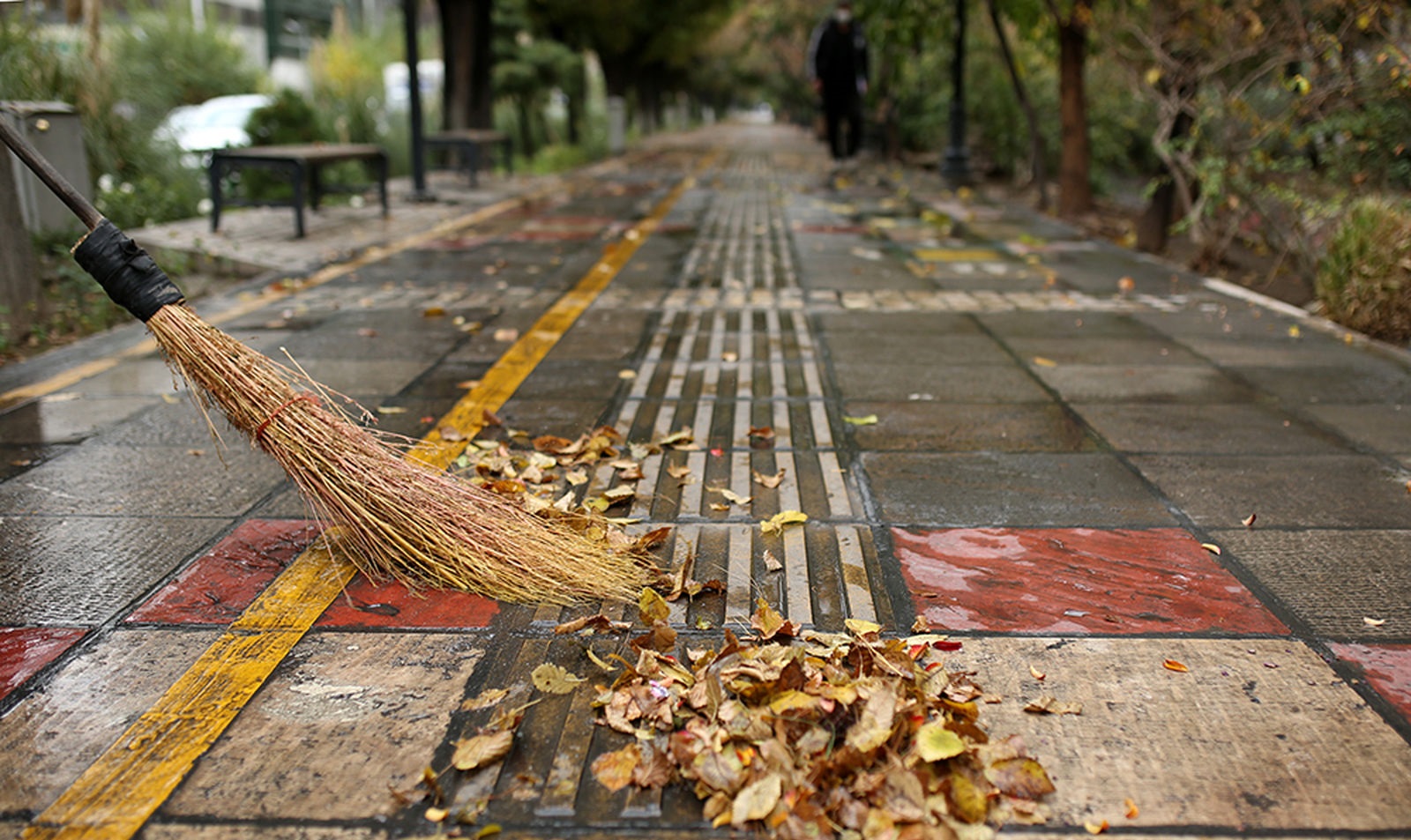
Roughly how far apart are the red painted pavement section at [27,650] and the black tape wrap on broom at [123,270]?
0.94 metres

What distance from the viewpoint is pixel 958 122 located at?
52.3 ft

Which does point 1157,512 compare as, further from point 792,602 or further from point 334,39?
point 334,39

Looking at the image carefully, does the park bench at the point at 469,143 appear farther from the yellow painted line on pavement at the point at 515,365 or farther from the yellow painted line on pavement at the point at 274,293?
the yellow painted line on pavement at the point at 515,365

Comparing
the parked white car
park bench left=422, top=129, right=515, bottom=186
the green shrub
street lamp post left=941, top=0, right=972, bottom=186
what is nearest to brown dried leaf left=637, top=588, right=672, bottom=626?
the green shrub

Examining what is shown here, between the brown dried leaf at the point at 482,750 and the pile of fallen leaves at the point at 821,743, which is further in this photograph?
the brown dried leaf at the point at 482,750

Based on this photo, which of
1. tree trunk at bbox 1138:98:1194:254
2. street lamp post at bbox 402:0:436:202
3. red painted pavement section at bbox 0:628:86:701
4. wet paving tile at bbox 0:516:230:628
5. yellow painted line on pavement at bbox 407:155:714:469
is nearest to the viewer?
red painted pavement section at bbox 0:628:86:701

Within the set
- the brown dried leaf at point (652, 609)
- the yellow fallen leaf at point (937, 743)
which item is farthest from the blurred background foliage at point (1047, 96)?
the yellow fallen leaf at point (937, 743)

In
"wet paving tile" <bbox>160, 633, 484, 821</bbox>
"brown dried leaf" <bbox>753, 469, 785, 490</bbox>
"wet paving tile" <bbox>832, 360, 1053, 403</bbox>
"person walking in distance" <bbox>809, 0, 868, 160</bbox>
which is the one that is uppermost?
"person walking in distance" <bbox>809, 0, 868, 160</bbox>

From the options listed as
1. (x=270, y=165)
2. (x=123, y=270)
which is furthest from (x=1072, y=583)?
(x=270, y=165)

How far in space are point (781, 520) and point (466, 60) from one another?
16425 mm

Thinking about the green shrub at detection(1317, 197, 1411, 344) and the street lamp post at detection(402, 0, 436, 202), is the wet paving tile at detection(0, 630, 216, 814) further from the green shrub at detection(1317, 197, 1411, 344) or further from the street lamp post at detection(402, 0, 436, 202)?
the street lamp post at detection(402, 0, 436, 202)

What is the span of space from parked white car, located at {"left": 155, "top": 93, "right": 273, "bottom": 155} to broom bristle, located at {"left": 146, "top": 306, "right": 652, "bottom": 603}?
12.4 metres

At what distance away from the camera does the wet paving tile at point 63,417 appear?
4.69 metres

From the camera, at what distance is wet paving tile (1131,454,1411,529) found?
12.7ft
